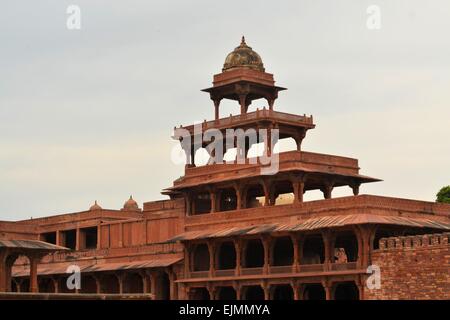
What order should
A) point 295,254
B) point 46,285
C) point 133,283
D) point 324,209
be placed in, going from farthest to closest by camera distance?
point 46,285 → point 133,283 → point 295,254 → point 324,209

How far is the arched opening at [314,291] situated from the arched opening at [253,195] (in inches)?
349

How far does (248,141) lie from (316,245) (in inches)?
408

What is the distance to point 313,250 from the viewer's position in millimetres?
71000

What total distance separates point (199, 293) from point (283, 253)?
6.76 meters

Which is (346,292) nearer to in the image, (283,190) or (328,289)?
(328,289)

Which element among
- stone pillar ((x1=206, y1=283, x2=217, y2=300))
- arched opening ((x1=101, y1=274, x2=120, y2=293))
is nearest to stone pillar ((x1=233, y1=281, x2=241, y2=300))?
stone pillar ((x1=206, y1=283, x2=217, y2=300))

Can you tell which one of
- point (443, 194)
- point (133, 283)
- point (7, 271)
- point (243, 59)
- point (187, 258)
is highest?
point (243, 59)

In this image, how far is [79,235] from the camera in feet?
292

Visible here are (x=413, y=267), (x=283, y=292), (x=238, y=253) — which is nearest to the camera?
(x=413, y=267)

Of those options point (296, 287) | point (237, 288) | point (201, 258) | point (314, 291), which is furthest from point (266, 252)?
point (201, 258)

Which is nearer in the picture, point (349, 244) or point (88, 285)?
point (349, 244)

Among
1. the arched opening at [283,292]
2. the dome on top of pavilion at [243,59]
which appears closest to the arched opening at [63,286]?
the arched opening at [283,292]
